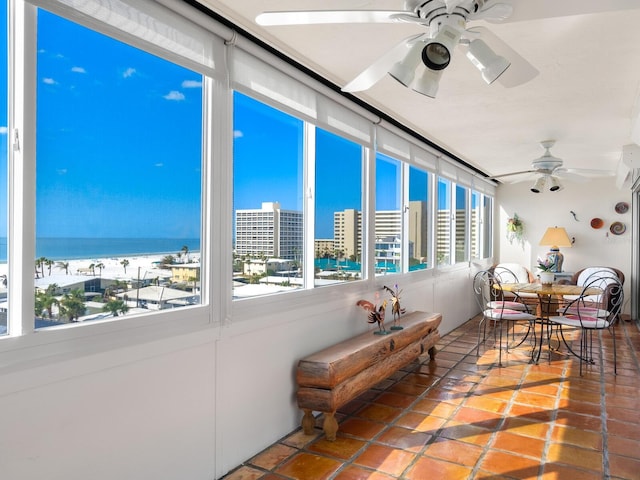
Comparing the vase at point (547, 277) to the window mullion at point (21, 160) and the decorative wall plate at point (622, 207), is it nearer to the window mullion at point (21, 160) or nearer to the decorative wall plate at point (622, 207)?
the decorative wall plate at point (622, 207)

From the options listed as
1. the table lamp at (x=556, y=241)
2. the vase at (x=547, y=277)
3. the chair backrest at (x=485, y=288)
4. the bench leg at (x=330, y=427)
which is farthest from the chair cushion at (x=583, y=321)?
the table lamp at (x=556, y=241)

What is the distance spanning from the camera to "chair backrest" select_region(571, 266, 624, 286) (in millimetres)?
7035

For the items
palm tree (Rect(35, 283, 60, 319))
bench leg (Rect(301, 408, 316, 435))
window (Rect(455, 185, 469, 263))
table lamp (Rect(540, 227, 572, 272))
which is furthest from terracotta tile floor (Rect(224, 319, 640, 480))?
table lamp (Rect(540, 227, 572, 272))

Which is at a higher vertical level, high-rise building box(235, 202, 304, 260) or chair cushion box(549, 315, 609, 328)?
high-rise building box(235, 202, 304, 260)

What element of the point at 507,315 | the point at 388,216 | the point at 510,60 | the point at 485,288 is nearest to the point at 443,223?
the point at 507,315

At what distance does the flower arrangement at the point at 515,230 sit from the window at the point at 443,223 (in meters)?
2.59

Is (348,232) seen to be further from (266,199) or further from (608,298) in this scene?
(608,298)

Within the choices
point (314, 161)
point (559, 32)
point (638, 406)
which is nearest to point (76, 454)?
point (314, 161)

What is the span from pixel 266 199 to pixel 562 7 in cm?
187

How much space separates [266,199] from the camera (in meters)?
2.99

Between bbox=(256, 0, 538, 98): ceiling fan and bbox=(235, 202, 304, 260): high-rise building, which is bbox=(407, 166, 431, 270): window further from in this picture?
bbox=(256, 0, 538, 98): ceiling fan

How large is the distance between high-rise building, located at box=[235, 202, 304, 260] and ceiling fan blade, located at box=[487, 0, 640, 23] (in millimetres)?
1728

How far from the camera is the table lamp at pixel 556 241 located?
775 cm

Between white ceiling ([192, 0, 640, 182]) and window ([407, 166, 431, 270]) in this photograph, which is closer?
white ceiling ([192, 0, 640, 182])
